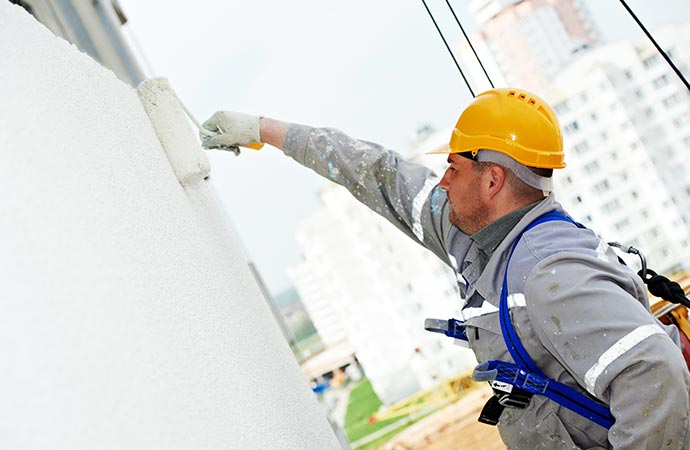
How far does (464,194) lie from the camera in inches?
57.7

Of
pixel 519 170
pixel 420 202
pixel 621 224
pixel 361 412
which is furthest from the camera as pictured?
pixel 361 412

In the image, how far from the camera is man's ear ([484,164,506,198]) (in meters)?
1.44

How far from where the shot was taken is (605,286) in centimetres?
118

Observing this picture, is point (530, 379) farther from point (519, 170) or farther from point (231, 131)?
point (231, 131)

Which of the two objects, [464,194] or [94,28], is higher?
[94,28]

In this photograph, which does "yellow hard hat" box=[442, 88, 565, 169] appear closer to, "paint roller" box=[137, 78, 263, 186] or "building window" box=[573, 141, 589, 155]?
"paint roller" box=[137, 78, 263, 186]

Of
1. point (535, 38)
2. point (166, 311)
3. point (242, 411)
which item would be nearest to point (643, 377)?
point (242, 411)

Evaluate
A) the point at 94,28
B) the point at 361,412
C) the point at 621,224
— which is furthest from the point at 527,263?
the point at 361,412

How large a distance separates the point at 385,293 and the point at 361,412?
1183cm

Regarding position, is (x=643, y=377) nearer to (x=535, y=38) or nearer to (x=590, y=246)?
(x=590, y=246)

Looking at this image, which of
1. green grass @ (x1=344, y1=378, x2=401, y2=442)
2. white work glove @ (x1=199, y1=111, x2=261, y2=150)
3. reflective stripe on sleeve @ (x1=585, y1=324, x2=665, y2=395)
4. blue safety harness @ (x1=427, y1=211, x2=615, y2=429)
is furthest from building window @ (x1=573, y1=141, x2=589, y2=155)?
reflective stripe on sleeve @ (x1=585, y1=324, x2=665, y2=395)

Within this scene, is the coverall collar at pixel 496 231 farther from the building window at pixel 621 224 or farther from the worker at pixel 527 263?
the building window at pixel 621 224

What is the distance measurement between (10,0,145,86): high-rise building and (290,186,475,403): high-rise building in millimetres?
27189

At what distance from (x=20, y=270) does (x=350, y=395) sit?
47.2 meters
